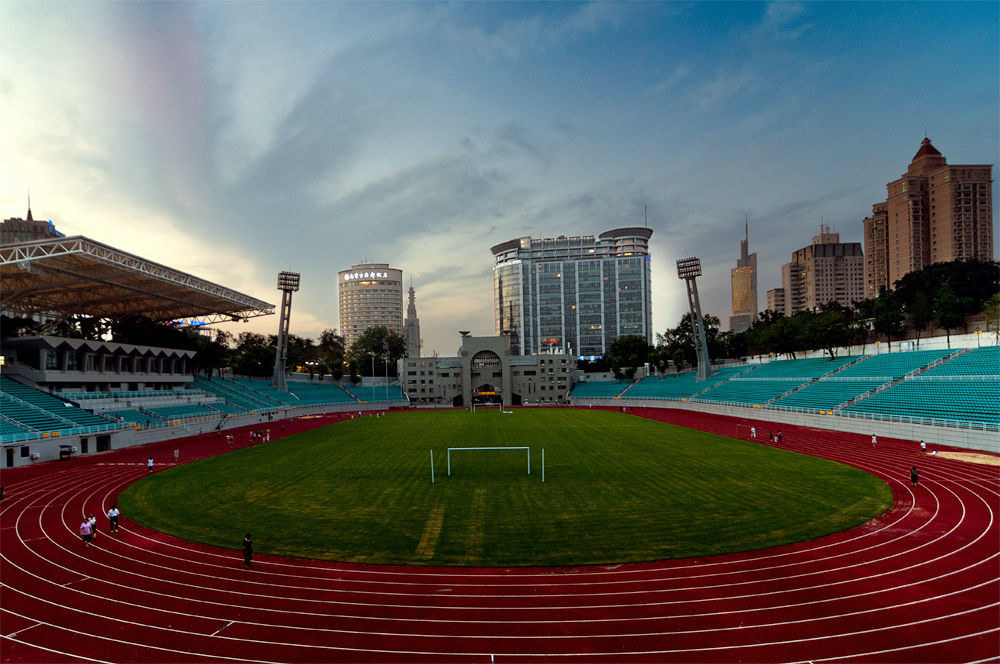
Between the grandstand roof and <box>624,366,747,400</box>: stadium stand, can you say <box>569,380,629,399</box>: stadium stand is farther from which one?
the grandstand roof

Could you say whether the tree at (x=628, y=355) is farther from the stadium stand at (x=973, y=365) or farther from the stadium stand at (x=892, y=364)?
the stadium stand at (x=973, y=365)

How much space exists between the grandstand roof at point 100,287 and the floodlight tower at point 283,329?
17892mm

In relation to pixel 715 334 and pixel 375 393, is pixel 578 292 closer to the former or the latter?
pixel 715 334

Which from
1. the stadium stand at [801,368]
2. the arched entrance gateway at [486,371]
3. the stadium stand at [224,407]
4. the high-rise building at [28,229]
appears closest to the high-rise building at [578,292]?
the arched entrance gateway at [486,371]

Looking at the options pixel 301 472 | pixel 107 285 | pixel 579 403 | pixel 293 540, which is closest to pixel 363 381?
pixel 579 403

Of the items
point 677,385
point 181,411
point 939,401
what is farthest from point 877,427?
point 181,411

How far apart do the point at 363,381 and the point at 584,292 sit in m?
89.7

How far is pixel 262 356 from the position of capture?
91438 millimetres

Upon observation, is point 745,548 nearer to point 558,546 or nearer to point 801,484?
point 558,546

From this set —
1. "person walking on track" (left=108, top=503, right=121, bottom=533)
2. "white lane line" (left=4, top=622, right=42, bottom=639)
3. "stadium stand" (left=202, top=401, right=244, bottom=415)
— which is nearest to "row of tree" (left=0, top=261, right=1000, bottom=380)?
"stadium stand" (left=202, top=401, right=244, bottom=415)

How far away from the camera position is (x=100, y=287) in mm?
48219

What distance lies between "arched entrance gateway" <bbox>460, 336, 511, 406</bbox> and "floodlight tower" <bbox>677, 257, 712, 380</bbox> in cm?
3752

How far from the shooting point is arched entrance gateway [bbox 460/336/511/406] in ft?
329

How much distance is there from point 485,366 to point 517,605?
8936 centimetres
